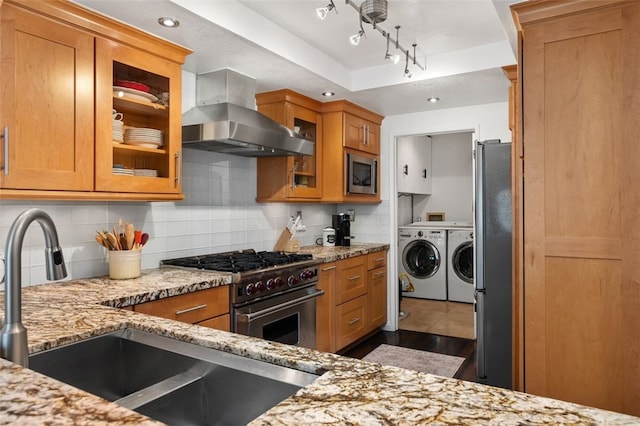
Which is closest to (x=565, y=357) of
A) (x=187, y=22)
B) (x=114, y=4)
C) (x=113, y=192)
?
(x=113, y=192)

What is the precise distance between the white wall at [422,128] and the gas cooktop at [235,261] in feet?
5.34

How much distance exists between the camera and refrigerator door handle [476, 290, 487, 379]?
115 inches

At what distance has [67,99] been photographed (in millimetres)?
1963

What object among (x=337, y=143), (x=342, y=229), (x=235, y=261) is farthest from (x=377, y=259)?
(x=235, y=261)

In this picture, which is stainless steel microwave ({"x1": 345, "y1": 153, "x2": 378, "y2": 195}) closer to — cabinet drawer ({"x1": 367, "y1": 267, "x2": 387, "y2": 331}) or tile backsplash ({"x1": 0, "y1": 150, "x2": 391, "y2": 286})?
tile backsplash ({"x1": 0, "y1": 150, "x2": 391, "y2": 286})

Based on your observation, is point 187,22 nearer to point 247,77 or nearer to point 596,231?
point 247,77

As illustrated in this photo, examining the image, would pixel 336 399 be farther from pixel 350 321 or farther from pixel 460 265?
pixel 460 265

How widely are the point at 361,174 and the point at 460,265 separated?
7.30ft

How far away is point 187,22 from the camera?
87.6 inches

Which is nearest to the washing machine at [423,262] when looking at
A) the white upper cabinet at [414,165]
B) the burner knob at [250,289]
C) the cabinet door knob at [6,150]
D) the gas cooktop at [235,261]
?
the white upper cabinet at [414,165]

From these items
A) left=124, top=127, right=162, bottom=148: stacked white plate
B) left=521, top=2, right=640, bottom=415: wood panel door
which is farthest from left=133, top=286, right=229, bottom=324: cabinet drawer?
left=521, top=2, right=640, bottom=415: wood panel door

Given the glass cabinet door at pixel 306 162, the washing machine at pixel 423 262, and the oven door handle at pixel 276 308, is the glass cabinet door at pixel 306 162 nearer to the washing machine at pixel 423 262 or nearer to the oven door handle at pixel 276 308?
the oven door handle at pixel 276 308

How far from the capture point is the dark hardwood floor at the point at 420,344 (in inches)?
148

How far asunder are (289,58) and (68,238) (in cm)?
171
